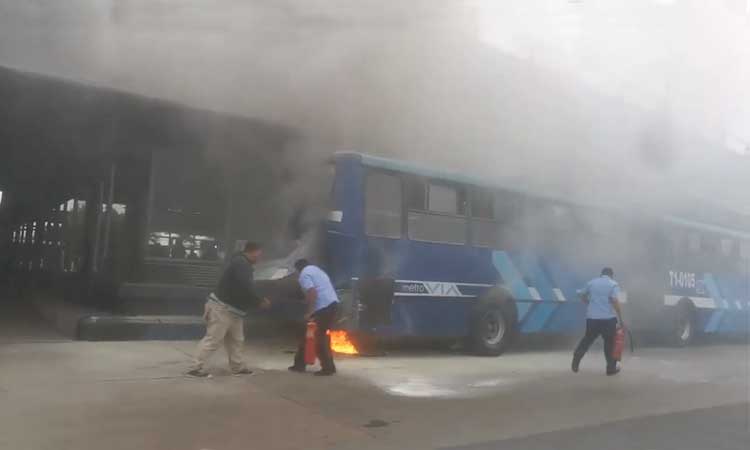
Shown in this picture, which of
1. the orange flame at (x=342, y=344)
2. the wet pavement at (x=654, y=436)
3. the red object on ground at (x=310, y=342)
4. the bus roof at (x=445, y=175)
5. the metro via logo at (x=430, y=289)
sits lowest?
the wet pavement at (x=654, y=436)

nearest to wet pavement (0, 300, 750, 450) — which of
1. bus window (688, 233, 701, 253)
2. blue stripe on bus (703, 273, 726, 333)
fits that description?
bus window (688, 233, 701, 253)

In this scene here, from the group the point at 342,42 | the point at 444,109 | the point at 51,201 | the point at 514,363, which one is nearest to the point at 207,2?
the point at 342,42

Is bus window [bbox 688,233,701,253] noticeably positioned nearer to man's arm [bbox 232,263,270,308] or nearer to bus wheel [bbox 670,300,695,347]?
bus wheel [bbox 670,300,695,347]

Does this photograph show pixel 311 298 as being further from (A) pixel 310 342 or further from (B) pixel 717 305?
(B) pixel 717 305

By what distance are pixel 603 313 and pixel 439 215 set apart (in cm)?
148

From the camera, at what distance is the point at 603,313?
5273 mm

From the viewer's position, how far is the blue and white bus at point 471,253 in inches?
198

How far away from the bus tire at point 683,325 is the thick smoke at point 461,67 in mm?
3975

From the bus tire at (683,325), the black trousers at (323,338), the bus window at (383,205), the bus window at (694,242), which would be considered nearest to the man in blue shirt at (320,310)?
the black trousers at (323,338)

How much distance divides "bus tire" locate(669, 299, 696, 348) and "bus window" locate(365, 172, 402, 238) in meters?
4.12

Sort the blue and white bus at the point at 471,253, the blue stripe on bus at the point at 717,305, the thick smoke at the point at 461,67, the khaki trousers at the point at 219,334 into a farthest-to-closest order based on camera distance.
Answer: the blue stripe on bus at the point at 717,305
the blue and white bus at the point at 471,253
the khaki trousers at the point at 219,334
the thick smoke at the point at 461,67

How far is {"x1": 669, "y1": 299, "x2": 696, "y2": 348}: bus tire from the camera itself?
777 cm

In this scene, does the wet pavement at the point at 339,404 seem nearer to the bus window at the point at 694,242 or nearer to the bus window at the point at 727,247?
the bus window at the point at 694,242

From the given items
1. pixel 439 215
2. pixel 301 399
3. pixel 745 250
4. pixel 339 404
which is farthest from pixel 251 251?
pixel 745 250
